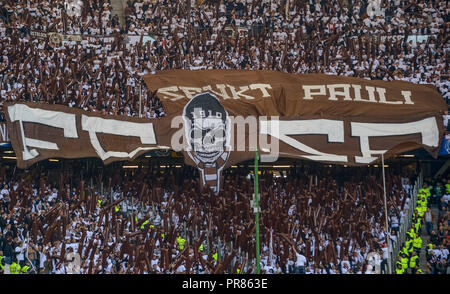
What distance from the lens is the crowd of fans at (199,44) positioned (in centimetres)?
2745

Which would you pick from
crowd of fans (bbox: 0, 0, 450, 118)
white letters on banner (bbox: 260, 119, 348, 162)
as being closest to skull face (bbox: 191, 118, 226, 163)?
white letters on banner (bbox: 260, 119, 348, 162)

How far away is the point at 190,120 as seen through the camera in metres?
24.5

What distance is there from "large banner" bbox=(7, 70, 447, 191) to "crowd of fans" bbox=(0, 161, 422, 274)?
54.6 inches

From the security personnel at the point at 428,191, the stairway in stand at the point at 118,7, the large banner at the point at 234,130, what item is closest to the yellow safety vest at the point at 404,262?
the large banner at the point at 234,130

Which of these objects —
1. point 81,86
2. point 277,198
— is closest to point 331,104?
point 277,198

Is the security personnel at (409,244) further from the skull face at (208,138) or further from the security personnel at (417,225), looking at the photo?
the skull face at (208,138)

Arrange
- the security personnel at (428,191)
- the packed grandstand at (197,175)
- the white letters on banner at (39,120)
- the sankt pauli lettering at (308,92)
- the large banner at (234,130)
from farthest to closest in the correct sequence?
the security personnel at (428,191), the sankt pauli lettering at (308,92), the white letters on banner at (39,120), the large banner at (234,130), the packed grandstand at (197,175)

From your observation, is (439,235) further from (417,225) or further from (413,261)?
(413,261)

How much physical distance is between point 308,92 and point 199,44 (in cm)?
563

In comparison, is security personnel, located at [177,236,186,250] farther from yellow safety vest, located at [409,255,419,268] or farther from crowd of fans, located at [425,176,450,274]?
→ crowd of fans, located at [425,176,450,274]

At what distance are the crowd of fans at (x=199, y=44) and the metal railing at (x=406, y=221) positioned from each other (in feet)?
10.6

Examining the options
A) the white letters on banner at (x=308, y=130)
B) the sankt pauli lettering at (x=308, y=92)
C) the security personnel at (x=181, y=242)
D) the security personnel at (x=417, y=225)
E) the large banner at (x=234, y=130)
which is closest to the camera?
the security personnel at (x=181, y=242)

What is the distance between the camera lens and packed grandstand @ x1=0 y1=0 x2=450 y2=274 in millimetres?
23578

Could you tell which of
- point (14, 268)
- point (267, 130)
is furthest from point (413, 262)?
point (14, 268)
